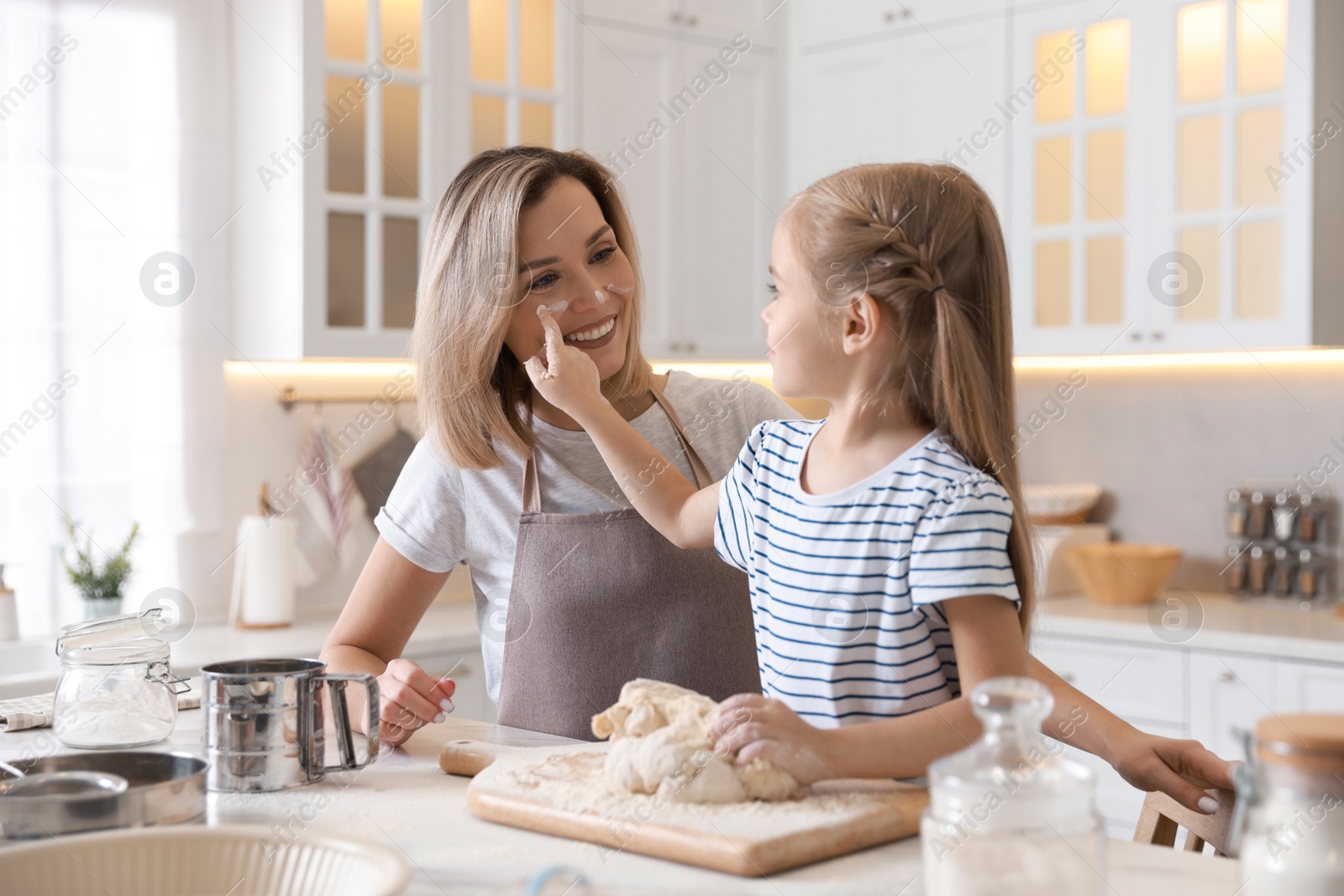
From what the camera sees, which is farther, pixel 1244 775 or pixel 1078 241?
pixel 1078 241

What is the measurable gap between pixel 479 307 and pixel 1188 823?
0.89 m

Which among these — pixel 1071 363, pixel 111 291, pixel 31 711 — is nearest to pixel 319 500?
pixel 111 291

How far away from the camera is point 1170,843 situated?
3.46ft

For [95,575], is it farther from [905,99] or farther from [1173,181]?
[1173,181]

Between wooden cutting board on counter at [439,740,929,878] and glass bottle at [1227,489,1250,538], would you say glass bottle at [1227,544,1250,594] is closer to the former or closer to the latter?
glass bottle at [1227,489,1250,538]

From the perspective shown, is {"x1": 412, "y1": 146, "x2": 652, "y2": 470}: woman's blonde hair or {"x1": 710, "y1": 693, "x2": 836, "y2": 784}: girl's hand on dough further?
{"x1": 412, "y1": 146, "x2": 652, "y2": 470}: woman's blonde hair

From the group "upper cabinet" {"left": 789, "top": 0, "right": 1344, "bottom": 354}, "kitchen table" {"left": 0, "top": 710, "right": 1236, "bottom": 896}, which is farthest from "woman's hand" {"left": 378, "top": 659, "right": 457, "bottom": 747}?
"upper cabinet" {"left": 789, "top": 0, "right": 1344, "bottom": 354}

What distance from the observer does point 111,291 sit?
2713mm

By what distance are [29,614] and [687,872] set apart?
2.20 m

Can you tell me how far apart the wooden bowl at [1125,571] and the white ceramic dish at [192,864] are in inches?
94.0

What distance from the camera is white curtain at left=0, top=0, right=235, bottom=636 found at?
8.55 feet

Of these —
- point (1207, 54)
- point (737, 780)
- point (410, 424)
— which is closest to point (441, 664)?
point (410, 424)

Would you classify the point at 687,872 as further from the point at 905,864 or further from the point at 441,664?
the point at 441,664

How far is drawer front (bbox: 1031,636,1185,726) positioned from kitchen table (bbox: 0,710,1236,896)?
1.85 metres
